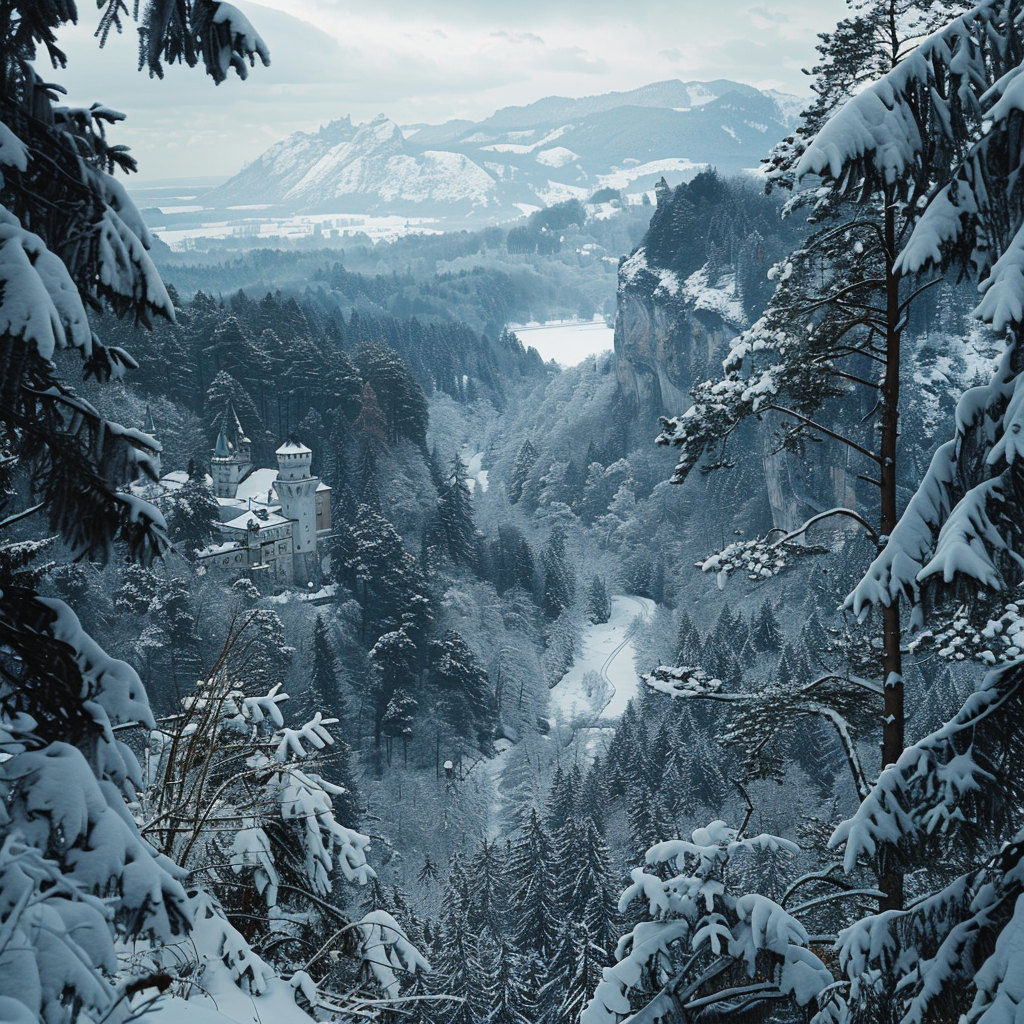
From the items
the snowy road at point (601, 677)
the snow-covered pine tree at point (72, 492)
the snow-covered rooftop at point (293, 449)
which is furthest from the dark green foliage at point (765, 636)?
the snow-covered pine tree at point (72, 492)

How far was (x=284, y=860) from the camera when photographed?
8508mm

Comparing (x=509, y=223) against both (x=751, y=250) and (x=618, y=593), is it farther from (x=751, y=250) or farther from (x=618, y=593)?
(x=618, y=593)

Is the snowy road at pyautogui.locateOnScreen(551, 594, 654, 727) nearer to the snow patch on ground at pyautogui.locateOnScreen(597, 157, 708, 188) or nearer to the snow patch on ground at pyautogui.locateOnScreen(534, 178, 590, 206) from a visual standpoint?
the snow patch on ground at pyautogui.locateOnScreen(597, 157, 708, 188)

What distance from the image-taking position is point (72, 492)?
4180 mm

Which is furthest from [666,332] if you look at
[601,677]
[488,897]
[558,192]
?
[558,192]

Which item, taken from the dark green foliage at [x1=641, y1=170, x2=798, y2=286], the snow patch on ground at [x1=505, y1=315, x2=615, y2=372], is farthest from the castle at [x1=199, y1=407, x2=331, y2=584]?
the snow patch on ground at [x1=505, y1=315, x2=615, y2=372]

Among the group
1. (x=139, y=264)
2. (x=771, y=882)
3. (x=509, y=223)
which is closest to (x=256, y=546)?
(x=771, y=882)

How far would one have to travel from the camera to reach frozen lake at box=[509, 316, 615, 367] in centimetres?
12406

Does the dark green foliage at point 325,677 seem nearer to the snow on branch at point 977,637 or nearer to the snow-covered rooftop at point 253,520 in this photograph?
the snow-covered rooftop at point 253,520

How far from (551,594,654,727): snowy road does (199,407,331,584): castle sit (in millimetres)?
15077

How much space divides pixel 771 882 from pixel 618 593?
1623 inches

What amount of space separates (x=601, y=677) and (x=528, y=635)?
5.11 m

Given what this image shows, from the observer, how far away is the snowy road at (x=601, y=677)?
158 feet

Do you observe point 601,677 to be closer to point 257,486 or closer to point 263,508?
point 263,508
